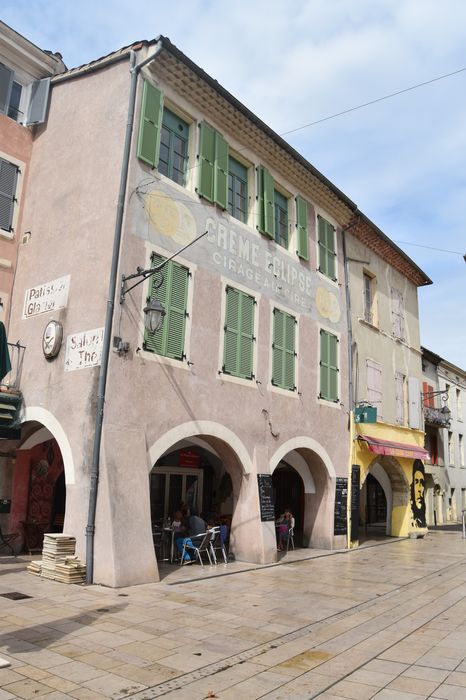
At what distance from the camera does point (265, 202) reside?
46.7ft

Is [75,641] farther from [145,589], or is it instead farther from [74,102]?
[74,102]

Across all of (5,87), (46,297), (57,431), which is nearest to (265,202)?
(46,297)

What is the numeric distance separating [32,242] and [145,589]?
740 centimetres

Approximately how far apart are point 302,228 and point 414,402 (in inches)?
340

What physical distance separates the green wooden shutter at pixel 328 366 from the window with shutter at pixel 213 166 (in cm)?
514

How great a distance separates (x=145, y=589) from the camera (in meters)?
8.99

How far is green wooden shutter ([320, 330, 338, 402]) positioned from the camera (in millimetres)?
15727

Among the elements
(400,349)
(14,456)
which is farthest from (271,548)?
(400,349)

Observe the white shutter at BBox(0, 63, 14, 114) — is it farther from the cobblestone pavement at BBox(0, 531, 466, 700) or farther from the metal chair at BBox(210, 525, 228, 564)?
the metal chair at BBox(210, 525, 228, 564)

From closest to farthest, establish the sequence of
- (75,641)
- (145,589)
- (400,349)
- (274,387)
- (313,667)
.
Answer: (313,667)
(75,641)
(145,589)
(274,387)
(400,349)

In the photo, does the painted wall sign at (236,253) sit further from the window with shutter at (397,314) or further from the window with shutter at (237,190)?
the window with shutter at (397,314)

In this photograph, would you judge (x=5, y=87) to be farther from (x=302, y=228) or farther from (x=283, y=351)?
(x=283, y=351)

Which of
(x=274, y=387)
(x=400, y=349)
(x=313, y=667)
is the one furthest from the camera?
(x=400, y=349)

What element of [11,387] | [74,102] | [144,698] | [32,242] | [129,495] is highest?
[74,102]
